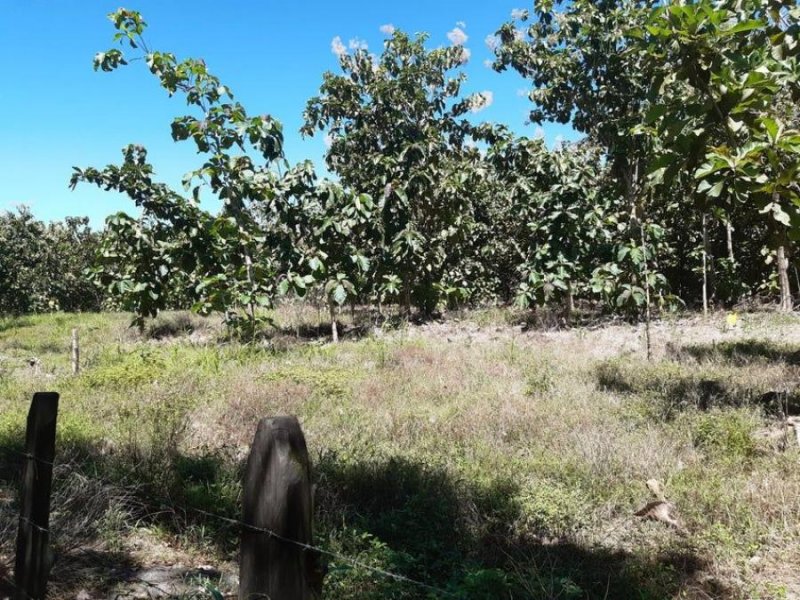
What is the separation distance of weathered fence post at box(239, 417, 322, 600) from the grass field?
120 centimetres

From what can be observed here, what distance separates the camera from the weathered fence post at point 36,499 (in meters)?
2.41

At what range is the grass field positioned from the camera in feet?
10.9

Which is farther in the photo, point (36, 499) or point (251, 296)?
point (251, 296)

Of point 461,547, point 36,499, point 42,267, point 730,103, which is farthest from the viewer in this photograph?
point 42,267

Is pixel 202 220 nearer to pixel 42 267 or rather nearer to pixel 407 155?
pixel 407 155

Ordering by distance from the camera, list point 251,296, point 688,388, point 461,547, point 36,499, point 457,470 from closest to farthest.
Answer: point 36,499, point 461,547, point 457,470, point 688,388, point 251,296

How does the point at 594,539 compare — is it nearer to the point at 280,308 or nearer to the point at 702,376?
the point at 702,376

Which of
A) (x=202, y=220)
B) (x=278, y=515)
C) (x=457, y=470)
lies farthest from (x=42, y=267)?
(x=278, y=515)

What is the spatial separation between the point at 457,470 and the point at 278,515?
3211 mm

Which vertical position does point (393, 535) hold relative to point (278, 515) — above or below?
below

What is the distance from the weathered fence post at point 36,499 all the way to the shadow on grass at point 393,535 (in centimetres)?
74

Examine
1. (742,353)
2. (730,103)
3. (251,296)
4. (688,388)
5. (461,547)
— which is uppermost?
(730,103)

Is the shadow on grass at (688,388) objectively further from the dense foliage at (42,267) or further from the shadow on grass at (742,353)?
the dense foliage at (42,267)

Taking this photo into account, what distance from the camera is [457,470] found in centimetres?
465
